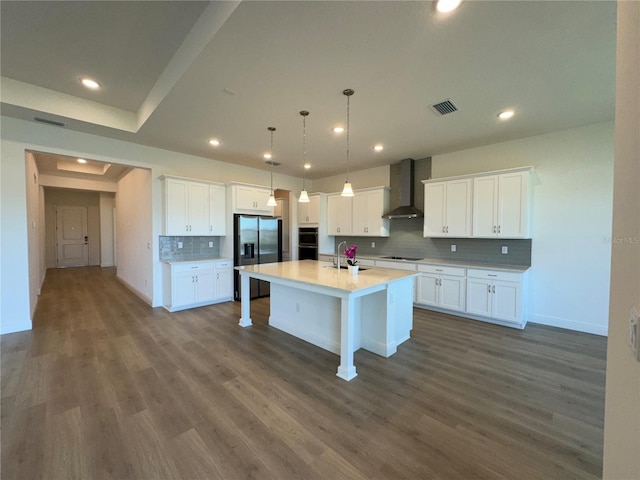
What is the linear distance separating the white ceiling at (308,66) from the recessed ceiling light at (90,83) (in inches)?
3.4

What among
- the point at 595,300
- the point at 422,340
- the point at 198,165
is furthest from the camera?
the point at 198,165

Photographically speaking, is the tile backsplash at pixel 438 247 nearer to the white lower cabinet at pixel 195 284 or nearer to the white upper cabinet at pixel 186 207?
the white lower cabinet at pixel 195 284

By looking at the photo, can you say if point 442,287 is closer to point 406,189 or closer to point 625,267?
point 406,189

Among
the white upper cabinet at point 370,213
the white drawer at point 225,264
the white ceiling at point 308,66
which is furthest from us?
the white upper cabinet at point 370,213

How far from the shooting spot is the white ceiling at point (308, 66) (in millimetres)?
1816

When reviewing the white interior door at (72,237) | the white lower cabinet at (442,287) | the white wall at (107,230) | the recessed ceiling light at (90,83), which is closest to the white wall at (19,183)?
the recessed ceiling light at (90,83)

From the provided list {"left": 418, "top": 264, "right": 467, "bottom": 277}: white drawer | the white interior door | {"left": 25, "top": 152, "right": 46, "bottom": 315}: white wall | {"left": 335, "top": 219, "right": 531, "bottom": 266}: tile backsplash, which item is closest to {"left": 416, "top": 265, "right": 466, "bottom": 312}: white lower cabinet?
{"left": 418, "top": 264, "right": 467, "bottom": 277}: white drawer

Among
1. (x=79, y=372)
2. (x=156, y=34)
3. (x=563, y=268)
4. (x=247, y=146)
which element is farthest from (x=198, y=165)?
(x=563, y=268)

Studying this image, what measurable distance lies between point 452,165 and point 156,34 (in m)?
4.55

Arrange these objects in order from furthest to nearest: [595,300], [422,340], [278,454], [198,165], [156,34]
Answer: [198,165] → [595,300] → [422,340] → [156,34] → [278,454]

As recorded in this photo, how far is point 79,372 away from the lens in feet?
8.34

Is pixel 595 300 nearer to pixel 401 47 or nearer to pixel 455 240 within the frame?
pixel 455 240

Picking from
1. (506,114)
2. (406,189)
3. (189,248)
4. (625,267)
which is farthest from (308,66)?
(189,248)

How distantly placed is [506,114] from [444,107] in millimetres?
855
